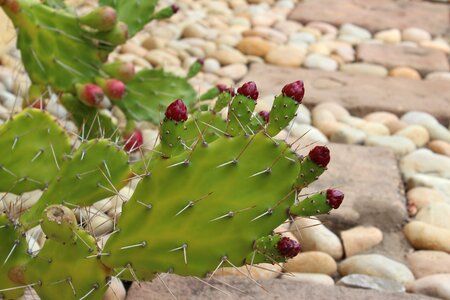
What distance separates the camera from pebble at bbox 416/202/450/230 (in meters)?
2.43

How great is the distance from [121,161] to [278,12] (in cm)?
308

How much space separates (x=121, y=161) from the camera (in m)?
1.82

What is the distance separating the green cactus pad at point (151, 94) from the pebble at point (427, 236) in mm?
813

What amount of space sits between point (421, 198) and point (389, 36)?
6.65ft

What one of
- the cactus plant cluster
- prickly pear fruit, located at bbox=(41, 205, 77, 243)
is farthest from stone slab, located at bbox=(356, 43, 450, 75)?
prickly pear fruit, located at bbox=(41, 205, 77, 243)

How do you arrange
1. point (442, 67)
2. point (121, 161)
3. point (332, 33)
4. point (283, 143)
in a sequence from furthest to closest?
point (332, 33)
point (442, 67)
point (121, 161)
point (283, 143)

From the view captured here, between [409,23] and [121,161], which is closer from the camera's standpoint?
[121,161]

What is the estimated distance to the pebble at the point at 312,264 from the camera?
2.14 m

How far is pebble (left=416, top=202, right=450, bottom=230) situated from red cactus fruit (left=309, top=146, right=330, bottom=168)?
116cm

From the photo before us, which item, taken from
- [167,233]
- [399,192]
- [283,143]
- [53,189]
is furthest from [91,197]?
[399,192]

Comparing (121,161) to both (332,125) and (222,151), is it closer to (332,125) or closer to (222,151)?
(222,151)

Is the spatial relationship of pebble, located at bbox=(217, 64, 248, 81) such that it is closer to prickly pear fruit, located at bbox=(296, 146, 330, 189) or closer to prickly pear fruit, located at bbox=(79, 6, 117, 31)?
prickly pear fruit, located at bbox=(79, 6, 117, 31)

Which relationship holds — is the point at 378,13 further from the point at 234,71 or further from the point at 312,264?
the point at 312,264

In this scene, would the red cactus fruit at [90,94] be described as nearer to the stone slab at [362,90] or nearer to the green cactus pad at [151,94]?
the green cactus pad at [151,94]
